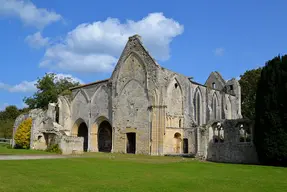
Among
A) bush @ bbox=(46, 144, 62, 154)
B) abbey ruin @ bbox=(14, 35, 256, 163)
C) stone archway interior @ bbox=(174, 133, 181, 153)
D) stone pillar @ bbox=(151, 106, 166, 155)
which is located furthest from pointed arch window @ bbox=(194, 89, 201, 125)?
bush @ bbox=(46, 144, 62, 154)

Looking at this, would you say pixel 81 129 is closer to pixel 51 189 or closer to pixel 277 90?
pixel 277 90

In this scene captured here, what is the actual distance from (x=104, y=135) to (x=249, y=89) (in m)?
24.1

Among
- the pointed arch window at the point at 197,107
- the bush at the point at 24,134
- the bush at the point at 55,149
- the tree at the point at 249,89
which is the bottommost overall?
the bush at the point at 55,149

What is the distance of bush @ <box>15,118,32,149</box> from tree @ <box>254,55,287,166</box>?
23.5 m

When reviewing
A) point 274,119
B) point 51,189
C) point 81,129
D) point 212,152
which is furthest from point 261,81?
point 81,129

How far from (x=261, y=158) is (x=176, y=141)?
36.3 feet

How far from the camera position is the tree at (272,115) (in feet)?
56.5

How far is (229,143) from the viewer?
21078 millimetres

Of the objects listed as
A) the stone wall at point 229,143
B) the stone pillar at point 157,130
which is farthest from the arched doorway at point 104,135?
the stone wall at point 229,143

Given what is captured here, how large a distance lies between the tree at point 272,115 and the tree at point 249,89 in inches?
1068

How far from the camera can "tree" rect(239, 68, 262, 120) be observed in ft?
148

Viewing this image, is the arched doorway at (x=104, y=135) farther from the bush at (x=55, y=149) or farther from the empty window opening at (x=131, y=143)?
the bush at (x=55, y=149)

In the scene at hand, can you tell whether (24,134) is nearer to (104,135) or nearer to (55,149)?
(104,135)

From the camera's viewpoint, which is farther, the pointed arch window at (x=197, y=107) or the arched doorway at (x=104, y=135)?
the arched doorway at (x=104, y=135)
